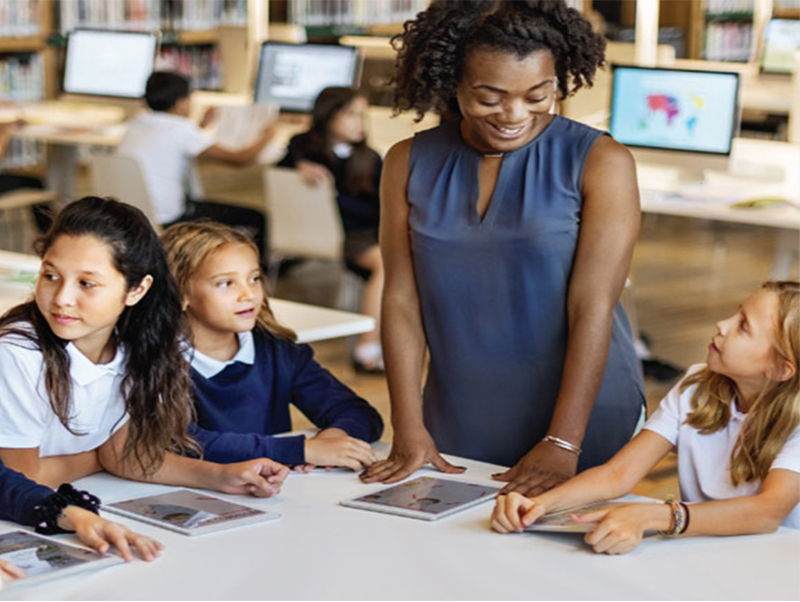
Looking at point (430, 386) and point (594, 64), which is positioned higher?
point (594, 64)

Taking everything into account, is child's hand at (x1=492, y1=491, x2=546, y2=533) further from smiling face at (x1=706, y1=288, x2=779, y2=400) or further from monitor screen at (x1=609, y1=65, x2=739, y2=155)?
monitor screen at (x1=609, y1=65, x2=739, y2=155)

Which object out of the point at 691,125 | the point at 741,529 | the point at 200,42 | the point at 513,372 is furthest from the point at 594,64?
the point at 200,42

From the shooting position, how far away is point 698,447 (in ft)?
6.56

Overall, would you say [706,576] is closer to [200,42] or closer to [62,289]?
[62,289]

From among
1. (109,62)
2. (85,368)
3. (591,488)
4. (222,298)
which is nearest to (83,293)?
(85,368)

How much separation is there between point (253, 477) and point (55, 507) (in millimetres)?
289

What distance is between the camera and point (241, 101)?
23.6ft

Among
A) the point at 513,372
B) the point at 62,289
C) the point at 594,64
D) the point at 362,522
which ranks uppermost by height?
the point at 594,64

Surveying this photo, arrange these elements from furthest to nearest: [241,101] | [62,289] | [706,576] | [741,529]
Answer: [241,101], [62,289], [741,529], [706,576]

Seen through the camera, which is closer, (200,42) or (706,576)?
(706,576)

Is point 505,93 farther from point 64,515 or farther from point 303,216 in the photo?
point 303,216

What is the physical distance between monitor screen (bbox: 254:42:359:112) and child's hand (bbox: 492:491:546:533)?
4.85 metres

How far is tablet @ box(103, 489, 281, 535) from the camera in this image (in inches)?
70.1

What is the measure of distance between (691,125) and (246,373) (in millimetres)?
3270
